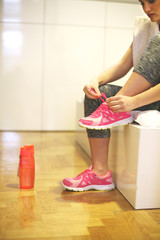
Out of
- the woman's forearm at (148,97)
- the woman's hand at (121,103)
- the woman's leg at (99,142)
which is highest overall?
the woman's forearm at (148,97)

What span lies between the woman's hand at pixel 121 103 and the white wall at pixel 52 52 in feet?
6.33

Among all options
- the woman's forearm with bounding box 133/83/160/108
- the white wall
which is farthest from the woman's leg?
the white wall

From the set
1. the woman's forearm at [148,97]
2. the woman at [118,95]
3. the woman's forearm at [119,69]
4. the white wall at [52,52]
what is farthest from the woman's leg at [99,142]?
the white wall at [52,52]

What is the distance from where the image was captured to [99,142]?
1488mm

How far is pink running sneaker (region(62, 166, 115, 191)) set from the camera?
1487mm

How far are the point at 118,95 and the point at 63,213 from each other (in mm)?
511

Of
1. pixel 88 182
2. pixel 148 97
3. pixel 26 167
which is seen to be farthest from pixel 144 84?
pixel 26 167

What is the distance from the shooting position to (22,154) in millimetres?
1501

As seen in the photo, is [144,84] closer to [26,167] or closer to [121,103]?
[121,103]

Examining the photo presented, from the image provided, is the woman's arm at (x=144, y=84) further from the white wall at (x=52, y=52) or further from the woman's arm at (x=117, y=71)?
the white wall at (x=52, y=52)

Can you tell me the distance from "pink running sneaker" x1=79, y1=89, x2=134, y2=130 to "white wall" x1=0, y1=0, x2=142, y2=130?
1.89m

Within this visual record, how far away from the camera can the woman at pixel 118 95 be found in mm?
1299

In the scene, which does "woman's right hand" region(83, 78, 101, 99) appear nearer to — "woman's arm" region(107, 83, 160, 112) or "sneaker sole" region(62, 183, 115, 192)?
"woman's arm" region(107, 83, 160, 112)

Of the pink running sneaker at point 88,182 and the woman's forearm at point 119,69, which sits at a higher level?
the woman's forearm at point 119,69
